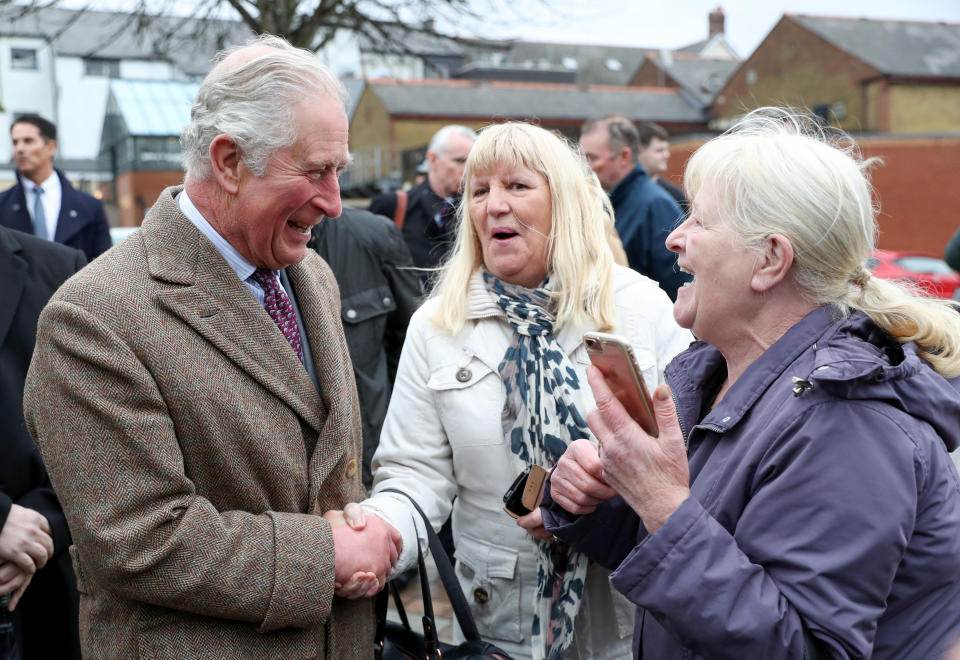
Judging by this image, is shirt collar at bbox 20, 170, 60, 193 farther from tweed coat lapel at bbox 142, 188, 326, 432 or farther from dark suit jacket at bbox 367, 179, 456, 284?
tweed coat lapel at bbox 142, 188, 326, 432

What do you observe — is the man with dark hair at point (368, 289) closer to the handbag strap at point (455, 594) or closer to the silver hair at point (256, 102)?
the handbag strap at point (455, 594)

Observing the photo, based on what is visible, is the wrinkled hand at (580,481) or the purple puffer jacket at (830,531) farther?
the wrinkled hand at (580,481)

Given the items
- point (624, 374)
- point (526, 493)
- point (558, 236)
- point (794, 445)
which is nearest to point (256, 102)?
point (624, 374)

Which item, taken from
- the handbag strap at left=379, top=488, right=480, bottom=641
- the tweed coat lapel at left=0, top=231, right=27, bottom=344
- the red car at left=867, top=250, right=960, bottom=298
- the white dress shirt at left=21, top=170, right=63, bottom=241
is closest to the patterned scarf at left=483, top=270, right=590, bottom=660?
the handbag strap at left=379, top=488, right=480, bottom=641

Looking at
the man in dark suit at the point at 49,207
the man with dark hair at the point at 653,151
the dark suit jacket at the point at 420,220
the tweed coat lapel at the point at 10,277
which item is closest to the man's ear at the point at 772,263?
the tweed coat lapel at the point at 10,277

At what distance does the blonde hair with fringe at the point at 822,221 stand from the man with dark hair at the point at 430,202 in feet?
13.0

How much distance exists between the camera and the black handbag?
2.07 metres

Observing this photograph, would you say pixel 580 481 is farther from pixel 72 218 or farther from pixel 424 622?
pixel 72 218

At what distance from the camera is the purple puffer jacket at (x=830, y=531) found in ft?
4.72

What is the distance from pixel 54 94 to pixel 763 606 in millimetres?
50373

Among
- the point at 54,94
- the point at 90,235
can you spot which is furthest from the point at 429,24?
the point at 54,94

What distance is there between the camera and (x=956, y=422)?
1.60 m

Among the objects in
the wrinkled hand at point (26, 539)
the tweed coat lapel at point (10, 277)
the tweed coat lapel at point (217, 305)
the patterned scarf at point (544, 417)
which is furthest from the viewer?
the tweed coat lapel at point (10, 277)

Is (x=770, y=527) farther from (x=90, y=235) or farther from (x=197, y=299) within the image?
(x=90, y=235)
